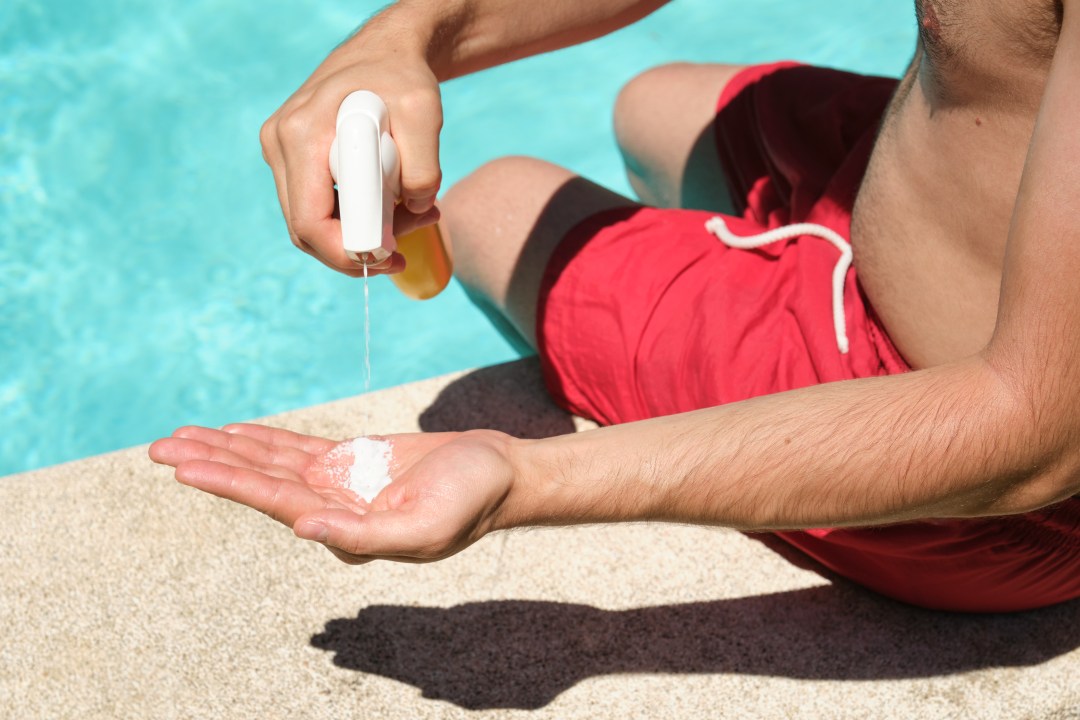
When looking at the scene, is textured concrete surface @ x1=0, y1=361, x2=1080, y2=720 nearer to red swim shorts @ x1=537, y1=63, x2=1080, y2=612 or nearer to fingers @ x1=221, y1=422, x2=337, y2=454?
red swim shorts @ x1=537, y1=63, x2=1080, y2=612

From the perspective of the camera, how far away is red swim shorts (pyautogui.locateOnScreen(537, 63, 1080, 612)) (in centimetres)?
144

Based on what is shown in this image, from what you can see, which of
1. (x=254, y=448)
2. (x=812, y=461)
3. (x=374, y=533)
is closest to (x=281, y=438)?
(x=254, y=448)

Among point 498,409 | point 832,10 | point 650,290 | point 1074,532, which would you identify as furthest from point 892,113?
point 832,10

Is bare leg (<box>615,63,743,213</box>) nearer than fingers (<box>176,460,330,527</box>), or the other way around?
fingers (<box>176,460,330,527</box>)

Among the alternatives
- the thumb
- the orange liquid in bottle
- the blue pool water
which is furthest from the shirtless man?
the blue pool water

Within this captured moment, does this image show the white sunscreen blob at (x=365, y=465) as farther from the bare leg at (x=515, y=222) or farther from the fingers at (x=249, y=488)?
the bare leg at (x=515, y=222)

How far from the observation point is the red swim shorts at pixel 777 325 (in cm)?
Result: 144

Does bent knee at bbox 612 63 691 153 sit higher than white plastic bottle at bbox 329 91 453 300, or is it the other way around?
white plastic bottle at bbox 329 91 453 300

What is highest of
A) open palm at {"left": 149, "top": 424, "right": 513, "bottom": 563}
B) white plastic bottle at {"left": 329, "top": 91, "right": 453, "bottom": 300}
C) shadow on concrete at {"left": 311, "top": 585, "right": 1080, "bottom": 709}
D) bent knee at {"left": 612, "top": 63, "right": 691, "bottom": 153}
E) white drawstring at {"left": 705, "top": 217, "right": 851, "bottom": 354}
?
white plastic bottle at {"left": 329, "top": 91, "right": 453, "bottom": 300}

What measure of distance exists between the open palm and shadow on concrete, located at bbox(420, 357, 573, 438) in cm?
60

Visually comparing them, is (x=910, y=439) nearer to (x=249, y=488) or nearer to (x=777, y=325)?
(x=777, y=325)

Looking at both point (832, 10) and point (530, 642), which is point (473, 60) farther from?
point (832, 10)

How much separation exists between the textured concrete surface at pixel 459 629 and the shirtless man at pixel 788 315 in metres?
0.10

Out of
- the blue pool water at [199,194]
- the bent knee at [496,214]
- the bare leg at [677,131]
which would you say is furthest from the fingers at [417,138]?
the blue pool water at [199,194]
